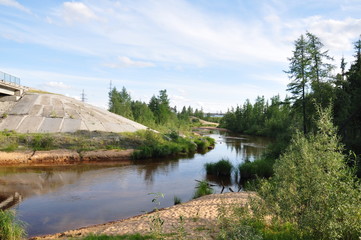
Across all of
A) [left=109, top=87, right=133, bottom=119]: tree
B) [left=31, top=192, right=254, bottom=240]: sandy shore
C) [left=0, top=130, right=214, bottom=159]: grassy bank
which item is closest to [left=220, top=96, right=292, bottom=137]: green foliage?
[left=109, top=87, right=133, bottom=119]: tree

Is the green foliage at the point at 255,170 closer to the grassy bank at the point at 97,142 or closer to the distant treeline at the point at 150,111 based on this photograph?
the grassy bank at the point at 97,142

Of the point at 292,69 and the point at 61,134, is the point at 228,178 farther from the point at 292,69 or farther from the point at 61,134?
the point at 61,134

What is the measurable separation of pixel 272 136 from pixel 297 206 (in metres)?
62.4

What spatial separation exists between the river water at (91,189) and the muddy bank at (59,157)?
1933mm

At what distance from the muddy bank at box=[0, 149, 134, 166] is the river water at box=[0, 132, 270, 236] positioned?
1.93 metres

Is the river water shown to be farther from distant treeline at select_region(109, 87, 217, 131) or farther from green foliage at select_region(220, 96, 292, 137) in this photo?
green foliage at select_region(220, 96, 292, 137)

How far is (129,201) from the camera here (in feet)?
52.4

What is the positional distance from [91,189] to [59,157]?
10956mm

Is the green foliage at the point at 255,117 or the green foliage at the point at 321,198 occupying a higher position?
the green foliage at the point at 255,117

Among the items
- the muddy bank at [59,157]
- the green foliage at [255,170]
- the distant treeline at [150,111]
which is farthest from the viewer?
the distant treeline at [150,111]

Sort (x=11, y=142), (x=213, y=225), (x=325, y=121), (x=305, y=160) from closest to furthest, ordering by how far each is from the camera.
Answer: (x=305, y=160), (x=325, y=121), (x=213, y=225), (x=11, y=142)

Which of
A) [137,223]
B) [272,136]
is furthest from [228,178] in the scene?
[272,136]

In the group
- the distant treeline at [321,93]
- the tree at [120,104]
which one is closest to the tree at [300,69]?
the distant treeline at [321,93]

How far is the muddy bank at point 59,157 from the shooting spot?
25766 millimetres
